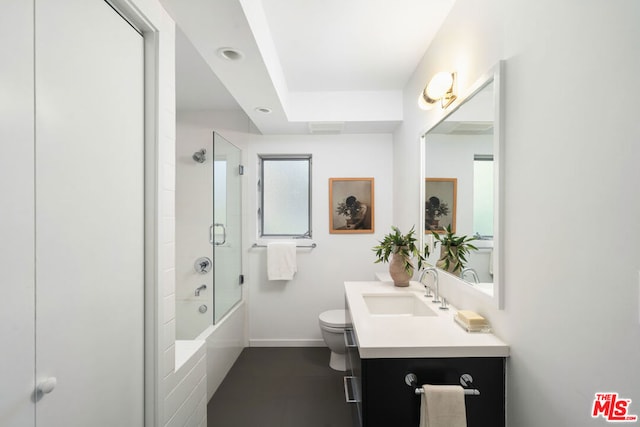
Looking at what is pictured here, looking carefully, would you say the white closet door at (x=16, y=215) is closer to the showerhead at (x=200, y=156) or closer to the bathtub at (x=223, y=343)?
the bathtub at (x=223, y=343)

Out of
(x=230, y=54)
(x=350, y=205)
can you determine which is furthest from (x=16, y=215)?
(x=350, y=205)

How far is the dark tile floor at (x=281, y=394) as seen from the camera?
187cm

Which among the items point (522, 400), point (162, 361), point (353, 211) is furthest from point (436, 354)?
point (353, 211)

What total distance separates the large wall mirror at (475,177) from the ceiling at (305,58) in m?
0.66

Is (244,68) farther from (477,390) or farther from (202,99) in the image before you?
(477,390)

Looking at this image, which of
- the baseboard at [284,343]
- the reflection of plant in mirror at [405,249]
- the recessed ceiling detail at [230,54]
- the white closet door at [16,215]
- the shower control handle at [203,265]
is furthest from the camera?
the baseboard at [284,343]

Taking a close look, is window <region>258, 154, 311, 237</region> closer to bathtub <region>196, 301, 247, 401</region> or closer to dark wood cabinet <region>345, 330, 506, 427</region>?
bathtub <region>196, 301, 247, 401</region>

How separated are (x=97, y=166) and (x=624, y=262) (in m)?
1.42

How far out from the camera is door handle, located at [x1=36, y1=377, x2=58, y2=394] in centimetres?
68

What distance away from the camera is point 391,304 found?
1.83 meters

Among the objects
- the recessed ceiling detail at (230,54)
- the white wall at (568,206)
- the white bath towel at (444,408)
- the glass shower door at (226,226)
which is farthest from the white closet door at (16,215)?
the glass shower door at (226,226)

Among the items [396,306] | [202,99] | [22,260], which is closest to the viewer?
[22,260]

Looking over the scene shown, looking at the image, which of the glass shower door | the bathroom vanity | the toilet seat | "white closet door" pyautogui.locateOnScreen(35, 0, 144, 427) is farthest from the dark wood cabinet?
the glass shower door

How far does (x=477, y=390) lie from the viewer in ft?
3.48
